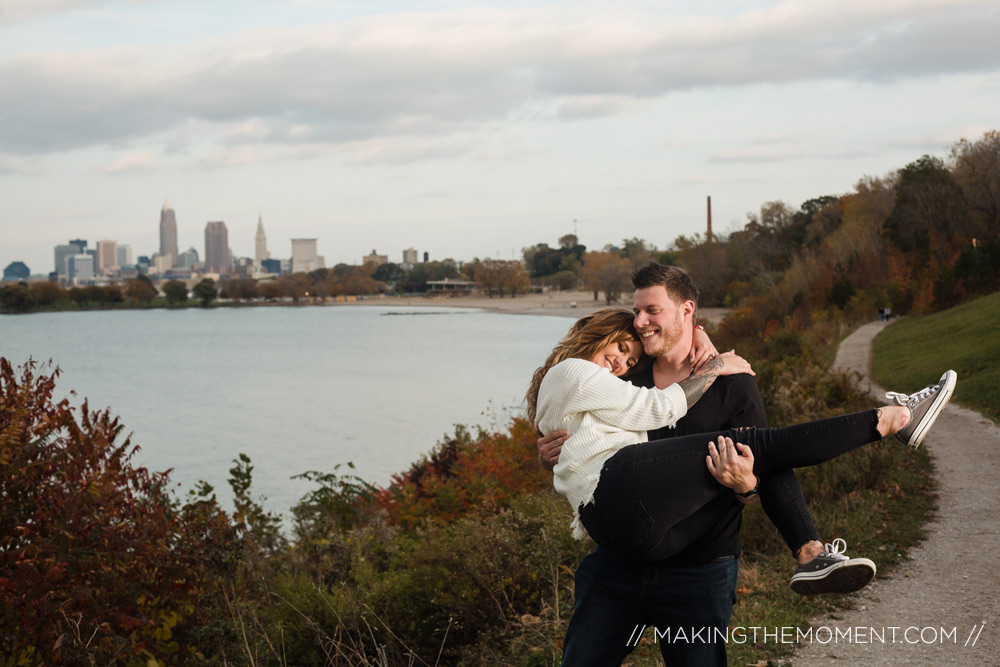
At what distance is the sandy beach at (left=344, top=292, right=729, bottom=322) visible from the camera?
103 m

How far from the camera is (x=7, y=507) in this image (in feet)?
19.4

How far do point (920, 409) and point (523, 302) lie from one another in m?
128

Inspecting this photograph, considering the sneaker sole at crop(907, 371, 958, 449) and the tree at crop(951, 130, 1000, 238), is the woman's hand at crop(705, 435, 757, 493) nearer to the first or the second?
the sneaker sole at crop(907, 371, 958, 449)

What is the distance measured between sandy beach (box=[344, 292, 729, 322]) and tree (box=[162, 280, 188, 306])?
98.5 ft

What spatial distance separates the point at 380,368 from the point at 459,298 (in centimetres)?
10904

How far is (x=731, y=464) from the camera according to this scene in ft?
8.40

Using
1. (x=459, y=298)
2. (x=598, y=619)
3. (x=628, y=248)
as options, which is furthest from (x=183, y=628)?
(x=459, y=298)

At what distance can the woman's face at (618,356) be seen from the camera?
3.14m

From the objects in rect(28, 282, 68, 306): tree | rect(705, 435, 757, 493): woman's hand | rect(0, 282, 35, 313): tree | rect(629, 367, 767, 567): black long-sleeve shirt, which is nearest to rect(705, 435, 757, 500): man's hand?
rect(705, 435, 757, 493): woman's hand

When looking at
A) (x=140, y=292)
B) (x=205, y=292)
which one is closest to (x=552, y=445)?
(x=140, y=292)

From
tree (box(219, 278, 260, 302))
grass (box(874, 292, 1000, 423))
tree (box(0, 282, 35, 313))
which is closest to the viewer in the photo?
grass (box(874, 292, 1000, 423))

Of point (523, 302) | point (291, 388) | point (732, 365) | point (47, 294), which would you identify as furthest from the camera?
point (47, 294)

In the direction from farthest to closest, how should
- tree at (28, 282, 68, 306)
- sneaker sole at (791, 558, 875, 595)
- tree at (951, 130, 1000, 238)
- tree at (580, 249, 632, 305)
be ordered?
tree at (28, 282, 68, 306) < tree at (580, 249, 632, 305) < tree at (951, 130, 1000, 238) < sneaker sole at (791, 558, 875, 595)

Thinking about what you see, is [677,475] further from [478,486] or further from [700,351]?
[478,486]
